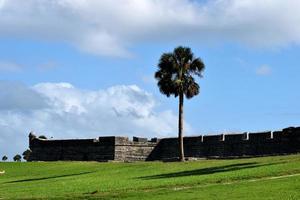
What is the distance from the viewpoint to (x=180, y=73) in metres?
54.9

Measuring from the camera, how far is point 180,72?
2162 inches

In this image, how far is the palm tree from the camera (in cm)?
5469

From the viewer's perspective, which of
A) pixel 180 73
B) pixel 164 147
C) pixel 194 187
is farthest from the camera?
pixel 164 147

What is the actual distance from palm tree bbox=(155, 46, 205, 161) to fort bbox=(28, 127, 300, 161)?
5.38m

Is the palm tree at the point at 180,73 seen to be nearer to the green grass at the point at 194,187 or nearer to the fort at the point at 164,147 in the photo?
the fort at the point at 164,147

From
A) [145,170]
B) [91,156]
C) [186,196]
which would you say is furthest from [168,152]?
[186,196]

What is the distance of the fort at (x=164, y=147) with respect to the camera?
53812 millimetres

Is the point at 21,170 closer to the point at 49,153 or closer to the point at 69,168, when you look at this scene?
the point at 69,168

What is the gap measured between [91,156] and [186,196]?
4193cm

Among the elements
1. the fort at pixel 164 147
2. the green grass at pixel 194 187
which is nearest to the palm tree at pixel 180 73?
the fort at pixel 164 147

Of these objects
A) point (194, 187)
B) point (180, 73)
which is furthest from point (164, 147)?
point (194, 187)

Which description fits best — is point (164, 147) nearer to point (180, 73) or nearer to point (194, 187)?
point (180, 73)

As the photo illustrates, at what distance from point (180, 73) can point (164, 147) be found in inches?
505

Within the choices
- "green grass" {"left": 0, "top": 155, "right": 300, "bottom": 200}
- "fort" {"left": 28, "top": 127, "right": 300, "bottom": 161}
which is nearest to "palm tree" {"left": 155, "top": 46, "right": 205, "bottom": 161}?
"fort" {"left": 28, "top": 127, "right": 300, "bottom": 161}
